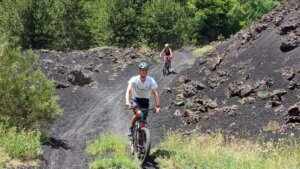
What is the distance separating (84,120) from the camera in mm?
19250

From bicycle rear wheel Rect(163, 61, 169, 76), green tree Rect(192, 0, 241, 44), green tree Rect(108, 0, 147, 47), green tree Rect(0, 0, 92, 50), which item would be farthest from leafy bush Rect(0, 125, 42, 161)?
green tree Rect(192, 0, 241, 44)

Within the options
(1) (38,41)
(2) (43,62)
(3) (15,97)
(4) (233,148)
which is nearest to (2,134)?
(3) (15,97)

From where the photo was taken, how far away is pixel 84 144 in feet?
49.1

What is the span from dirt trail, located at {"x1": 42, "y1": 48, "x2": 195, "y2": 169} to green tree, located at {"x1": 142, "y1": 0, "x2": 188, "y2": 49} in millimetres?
17639

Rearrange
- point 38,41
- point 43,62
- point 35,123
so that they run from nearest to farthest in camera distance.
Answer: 1. point 35,123
2. point 43,62
3. point 38,41

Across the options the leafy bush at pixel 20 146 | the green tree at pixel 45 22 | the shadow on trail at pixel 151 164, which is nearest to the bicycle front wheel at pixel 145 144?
the shadow on trail at pixel 151 164

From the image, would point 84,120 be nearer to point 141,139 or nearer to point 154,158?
point 154,158

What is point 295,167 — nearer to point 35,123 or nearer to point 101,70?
point 35,123

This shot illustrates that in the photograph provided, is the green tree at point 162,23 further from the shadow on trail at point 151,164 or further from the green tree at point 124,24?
the shadow on trail at point 151,164

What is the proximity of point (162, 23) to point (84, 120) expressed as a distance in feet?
94.7

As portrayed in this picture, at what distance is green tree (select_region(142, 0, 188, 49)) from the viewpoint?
46344 mm

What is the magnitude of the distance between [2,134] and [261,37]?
1734cm

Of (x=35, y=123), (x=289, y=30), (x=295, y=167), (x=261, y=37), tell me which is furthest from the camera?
(x=261, y=37)

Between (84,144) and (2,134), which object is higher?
(2,134)
